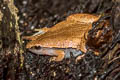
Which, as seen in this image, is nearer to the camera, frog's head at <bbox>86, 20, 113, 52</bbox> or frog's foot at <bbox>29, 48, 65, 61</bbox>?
frog's head at <bbox>86, 20, 113, 52</bbox>

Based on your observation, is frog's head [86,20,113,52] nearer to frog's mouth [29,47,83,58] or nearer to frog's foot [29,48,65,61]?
frog's mouth [29,47,83,58]

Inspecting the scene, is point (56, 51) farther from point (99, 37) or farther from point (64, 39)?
point (99, 37)

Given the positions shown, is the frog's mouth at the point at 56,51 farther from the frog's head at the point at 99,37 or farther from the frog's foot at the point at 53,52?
the frog's head at the point at 99,37

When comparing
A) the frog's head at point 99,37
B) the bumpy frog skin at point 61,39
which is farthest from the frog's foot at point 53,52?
the frog's head at point 99,37

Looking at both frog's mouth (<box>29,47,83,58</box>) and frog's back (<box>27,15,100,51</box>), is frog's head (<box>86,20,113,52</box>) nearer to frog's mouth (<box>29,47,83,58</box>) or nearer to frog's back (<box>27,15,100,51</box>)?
frog's back (<box>27,15,100,51</box>)

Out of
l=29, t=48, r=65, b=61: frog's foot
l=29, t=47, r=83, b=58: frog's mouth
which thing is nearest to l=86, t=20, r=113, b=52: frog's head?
l=29, t=47, r=83, b=58: frog's mouth

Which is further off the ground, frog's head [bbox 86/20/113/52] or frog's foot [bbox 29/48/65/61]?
frog's head [bbox 86/20/113/52]

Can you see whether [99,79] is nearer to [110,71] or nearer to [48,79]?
[110,71]
